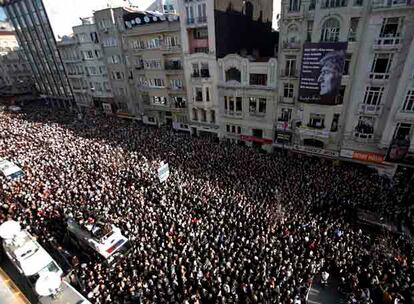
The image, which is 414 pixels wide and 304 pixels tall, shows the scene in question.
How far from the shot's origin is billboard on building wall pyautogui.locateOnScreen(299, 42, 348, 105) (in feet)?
69.9

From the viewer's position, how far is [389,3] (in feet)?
60.7

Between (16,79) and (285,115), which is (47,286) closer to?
(285,115)

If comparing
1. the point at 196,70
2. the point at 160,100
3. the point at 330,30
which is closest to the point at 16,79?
the point at 160,100

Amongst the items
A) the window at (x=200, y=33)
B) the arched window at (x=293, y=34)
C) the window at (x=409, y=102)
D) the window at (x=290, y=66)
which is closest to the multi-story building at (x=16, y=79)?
the window at (x=200, y=33)

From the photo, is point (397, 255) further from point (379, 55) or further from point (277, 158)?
point (379, 55)

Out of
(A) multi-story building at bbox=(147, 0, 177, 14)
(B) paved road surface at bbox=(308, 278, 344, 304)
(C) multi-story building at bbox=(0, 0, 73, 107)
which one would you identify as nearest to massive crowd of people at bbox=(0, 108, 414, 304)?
(B) paved road surface at bbox=(308, 278, 344, 304)

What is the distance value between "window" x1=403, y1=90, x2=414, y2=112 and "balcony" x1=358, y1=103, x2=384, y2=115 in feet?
5.69

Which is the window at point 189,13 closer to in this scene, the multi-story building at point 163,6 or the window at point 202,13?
the window at point 202,13

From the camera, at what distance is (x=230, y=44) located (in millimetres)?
30453

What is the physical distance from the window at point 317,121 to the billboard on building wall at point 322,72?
Result: 189cm

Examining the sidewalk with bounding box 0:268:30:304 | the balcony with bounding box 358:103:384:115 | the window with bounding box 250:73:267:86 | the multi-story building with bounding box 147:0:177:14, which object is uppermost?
the multi-story building with bounding box 147:0:177:14

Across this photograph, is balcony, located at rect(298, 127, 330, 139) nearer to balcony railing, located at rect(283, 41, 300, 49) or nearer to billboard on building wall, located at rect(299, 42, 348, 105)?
billboard on building wall, located at rect(299, 42, 348, 105)

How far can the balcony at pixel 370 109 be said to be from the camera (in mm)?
21702

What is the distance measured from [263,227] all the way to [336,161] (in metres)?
14.1
